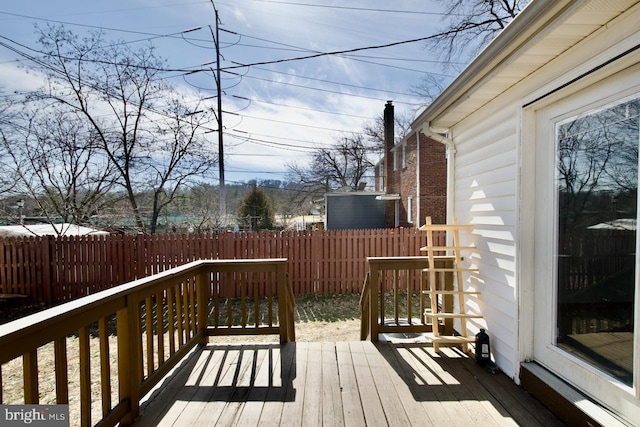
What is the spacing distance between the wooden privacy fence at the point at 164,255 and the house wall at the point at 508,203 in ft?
11.5

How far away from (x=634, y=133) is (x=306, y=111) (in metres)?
15.7

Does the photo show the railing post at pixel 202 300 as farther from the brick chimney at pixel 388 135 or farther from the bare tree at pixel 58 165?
the brick chimney at pixel 388 135

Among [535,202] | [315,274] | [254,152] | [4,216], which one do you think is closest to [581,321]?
[535,202]

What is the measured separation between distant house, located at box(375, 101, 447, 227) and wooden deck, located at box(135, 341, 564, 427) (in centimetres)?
924

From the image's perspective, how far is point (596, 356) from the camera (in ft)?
5.52

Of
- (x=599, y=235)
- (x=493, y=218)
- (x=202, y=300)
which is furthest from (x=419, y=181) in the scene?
(x=599, y=235)

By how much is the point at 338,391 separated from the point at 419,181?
10.8m

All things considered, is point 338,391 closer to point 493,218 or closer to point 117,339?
point 117,339

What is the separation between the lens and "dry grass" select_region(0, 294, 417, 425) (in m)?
3.01

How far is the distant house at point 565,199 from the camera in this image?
1494 millimetres

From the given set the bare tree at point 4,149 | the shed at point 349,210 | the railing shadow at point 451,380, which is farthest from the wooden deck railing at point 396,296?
the shed at point 349,210

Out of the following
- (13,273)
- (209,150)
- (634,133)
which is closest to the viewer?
(634,133)

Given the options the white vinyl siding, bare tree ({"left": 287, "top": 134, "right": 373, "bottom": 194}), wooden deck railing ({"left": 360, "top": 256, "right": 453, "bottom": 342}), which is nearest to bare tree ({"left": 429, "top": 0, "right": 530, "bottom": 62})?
the white vinyl siding

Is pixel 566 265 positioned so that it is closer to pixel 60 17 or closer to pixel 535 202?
pixel 535 202
